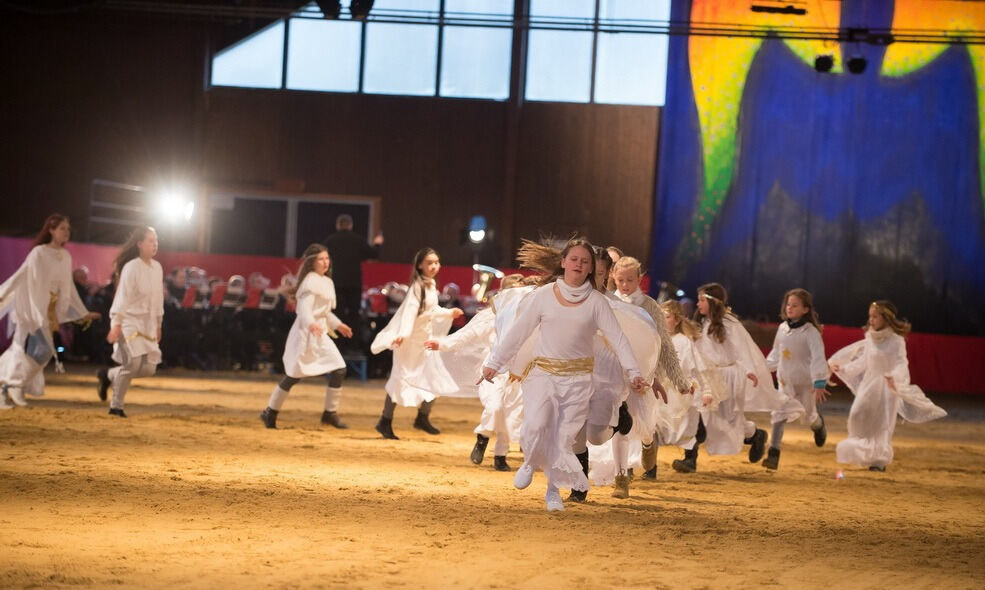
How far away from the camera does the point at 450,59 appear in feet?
87.5

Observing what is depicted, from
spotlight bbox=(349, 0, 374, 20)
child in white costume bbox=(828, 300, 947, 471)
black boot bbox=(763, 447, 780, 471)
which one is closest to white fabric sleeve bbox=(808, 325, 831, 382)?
child in white costume bbox=(828, 300, 947, 471)

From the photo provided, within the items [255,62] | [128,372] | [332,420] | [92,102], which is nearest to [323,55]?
[255,62]

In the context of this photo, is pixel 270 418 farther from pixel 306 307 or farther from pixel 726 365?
pixel 726 365

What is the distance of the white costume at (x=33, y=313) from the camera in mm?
12938

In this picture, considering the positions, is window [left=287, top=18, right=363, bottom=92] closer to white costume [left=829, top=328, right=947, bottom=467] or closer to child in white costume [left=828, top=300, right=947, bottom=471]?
child in white costume [left=828, top=300, right=947, bottom=471]

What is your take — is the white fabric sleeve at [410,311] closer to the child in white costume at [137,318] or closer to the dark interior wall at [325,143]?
the child in white costume at [137,318]

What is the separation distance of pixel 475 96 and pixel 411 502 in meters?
19.6

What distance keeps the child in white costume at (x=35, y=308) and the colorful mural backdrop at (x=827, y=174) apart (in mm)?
14789

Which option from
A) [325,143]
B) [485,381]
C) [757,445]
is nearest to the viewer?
[485,381]

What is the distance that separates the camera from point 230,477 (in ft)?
28.3

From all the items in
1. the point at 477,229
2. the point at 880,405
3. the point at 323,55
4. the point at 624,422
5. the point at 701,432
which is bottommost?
the point at 701,432

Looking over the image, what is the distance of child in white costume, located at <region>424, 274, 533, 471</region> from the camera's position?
30.7ft

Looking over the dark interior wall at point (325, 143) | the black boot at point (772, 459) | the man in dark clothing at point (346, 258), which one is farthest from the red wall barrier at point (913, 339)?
the black boot at point (772, 459)

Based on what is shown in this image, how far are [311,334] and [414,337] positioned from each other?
118cm
